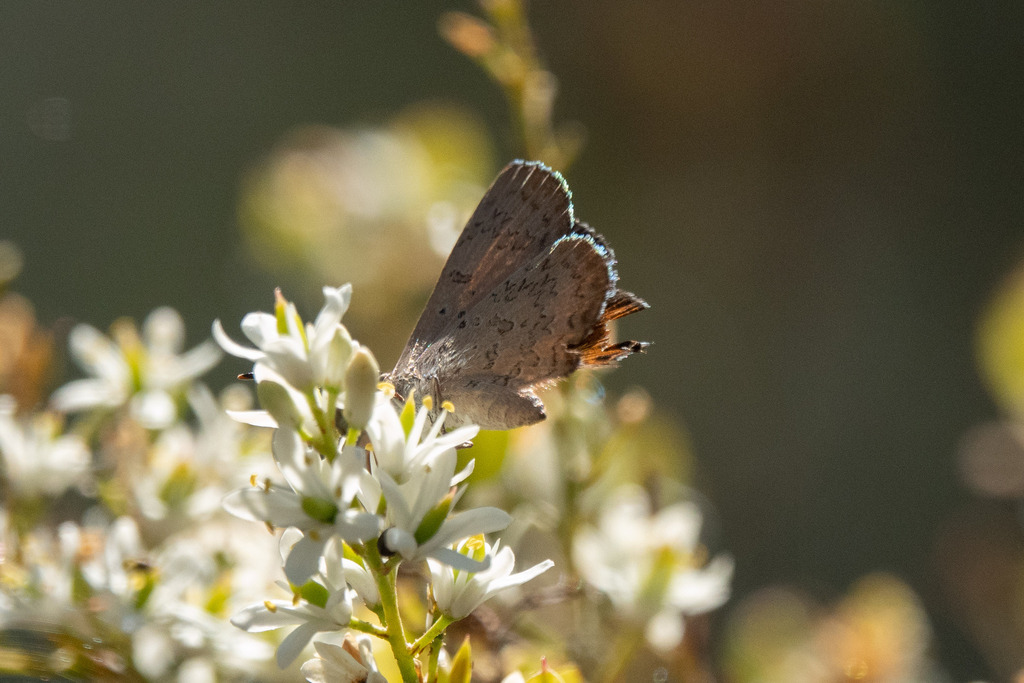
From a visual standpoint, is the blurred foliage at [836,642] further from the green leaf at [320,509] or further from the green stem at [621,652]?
the green leaf at [320,509]

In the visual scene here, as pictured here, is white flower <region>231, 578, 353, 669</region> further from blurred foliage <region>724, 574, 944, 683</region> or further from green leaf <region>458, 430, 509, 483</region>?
blurred foliage <region>724, 574, 944, 683</region>

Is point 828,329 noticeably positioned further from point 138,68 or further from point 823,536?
point 138,68

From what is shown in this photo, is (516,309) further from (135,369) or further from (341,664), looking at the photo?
(135,369)

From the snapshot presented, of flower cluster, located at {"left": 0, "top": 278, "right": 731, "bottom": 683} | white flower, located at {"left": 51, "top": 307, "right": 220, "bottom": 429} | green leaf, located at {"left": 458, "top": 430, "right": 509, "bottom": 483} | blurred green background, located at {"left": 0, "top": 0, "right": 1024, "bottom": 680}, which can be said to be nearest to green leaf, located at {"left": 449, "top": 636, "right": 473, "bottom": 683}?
flower cluster, located at {"left": 0, "top": 278, "right": 731, "bottom": 683}

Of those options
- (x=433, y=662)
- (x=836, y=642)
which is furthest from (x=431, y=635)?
(x=836, y=642)

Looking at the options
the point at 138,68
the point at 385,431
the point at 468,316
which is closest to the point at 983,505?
the point at 468,316

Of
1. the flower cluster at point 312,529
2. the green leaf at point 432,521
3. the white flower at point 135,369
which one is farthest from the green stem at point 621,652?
the white flower at point 135,369

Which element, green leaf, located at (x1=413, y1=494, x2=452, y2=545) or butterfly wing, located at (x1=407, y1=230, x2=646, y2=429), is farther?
butterfly wing, located at (x1=407, y1=230, x2=646, y2=429)
